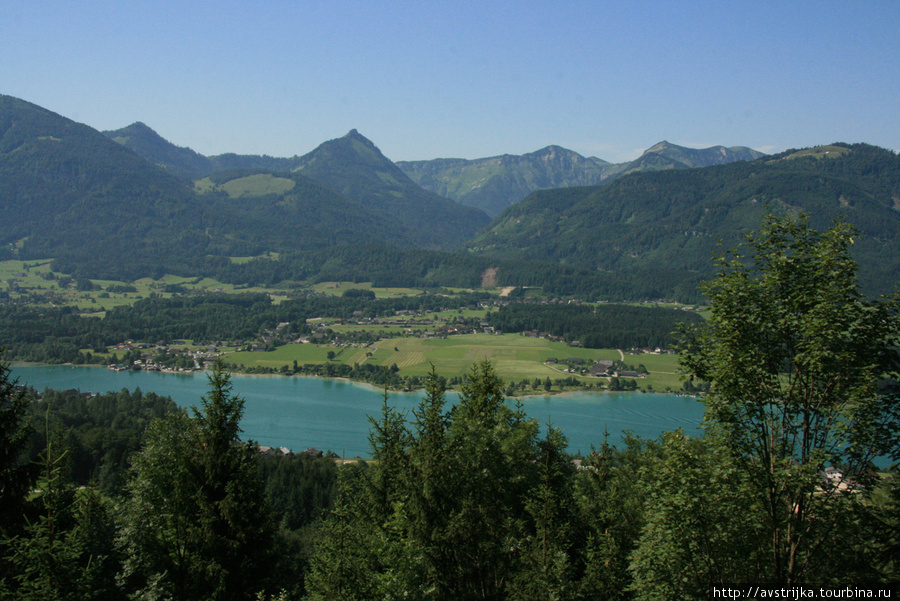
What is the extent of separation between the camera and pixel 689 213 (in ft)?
460

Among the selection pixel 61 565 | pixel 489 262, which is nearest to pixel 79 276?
pixel 489 262

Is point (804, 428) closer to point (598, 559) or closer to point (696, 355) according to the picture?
point (696, 355)

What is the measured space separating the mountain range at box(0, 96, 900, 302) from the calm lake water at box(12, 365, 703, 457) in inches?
2422

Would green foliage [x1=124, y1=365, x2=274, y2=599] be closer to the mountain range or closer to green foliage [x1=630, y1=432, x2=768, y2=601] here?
green foliage [x1=630, y1=432, x2=768, y2=601]

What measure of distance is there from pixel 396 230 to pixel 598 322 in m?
129

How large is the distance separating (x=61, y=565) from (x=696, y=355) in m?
6.91

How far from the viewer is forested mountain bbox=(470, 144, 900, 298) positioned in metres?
117

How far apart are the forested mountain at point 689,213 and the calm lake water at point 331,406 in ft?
207

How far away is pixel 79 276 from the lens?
369 ft

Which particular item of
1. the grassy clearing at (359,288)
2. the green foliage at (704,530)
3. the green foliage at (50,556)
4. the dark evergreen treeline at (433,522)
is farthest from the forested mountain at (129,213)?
the green foliage at (704,530)

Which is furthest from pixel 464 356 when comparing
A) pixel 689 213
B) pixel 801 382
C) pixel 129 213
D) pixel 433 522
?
pixel 129 213

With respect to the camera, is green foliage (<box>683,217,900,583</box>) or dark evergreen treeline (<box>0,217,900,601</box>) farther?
dark evergreen treeline (<box>0,217,900,601</box>)

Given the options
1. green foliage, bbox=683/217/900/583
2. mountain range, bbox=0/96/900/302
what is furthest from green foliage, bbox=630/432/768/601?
mountain range, bbox=0/96/900/302

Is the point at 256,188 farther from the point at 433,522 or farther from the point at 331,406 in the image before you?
the point at 433,522
